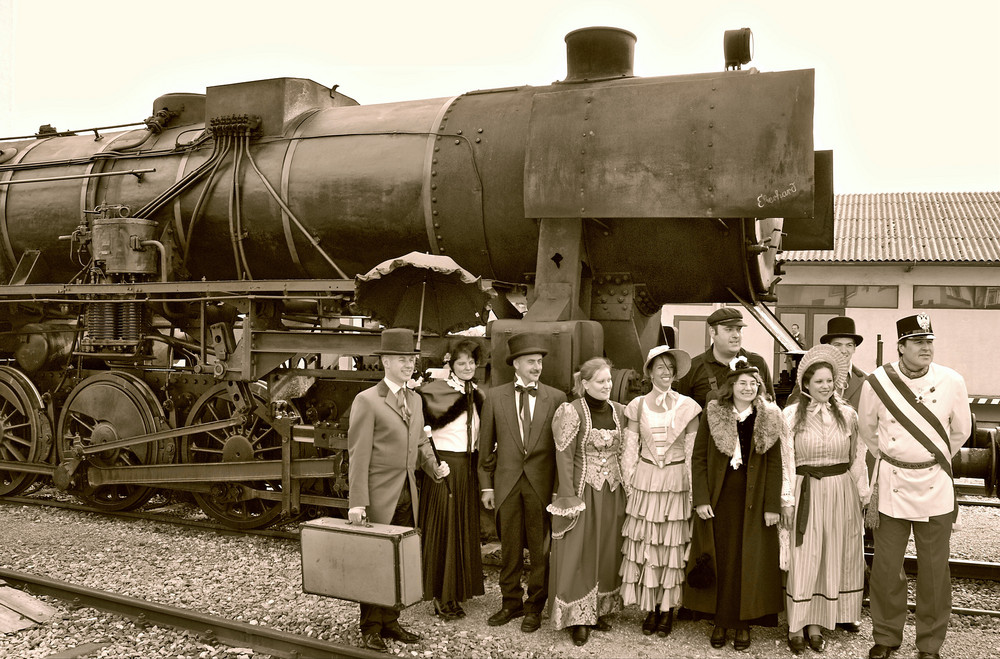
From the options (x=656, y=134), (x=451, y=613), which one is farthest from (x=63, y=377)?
(x=656, y=134)

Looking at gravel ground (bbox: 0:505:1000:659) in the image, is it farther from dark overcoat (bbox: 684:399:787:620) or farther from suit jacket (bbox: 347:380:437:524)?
suit jacket (bbox: 347:380:437:524)

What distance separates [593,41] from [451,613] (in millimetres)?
4025

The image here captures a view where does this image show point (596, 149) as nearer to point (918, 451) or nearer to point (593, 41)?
point (593, 41)

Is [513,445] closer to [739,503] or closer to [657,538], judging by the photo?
[657,538]

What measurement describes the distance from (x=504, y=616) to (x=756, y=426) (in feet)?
5.95

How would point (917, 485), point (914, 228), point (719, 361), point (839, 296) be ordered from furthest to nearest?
point (914, 228) < point (839, 296) < point (719, 361) < point (917, 485)

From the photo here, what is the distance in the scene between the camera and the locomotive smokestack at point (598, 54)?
6.00 m

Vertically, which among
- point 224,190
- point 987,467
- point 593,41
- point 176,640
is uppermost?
point 593,41

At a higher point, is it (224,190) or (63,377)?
(224,190)

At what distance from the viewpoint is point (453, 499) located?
505 centimetres

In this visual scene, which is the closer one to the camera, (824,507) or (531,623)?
(824,507)

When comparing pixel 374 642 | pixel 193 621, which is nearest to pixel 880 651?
pixel 374 642

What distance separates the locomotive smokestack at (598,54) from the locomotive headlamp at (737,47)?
691 mm

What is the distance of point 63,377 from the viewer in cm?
786
